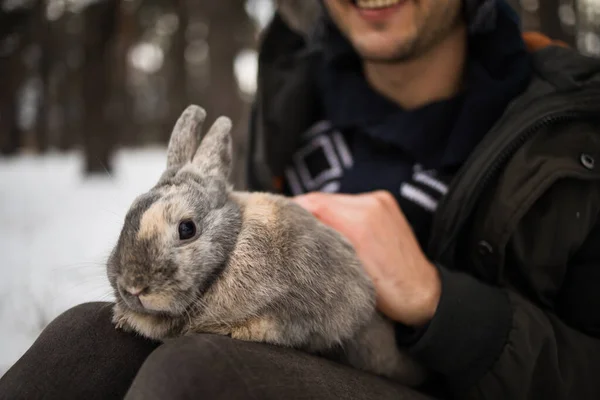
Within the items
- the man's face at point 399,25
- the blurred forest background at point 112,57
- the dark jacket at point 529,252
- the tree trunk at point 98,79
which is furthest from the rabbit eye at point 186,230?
the tree trunk at point 98,79

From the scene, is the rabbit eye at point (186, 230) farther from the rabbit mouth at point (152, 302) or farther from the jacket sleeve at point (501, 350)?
the jacket sleeve at point (501, 350)

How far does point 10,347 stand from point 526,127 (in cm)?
184

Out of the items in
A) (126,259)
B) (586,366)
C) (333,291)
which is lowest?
(586,366)

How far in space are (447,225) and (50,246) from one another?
202 centimetres

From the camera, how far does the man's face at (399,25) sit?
153cm

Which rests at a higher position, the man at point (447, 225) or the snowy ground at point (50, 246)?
the man at point (447, 225)

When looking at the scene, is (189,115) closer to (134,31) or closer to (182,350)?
(182,350)

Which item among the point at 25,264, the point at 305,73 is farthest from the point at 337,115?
the point at 25,264

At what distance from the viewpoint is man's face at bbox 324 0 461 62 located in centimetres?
153

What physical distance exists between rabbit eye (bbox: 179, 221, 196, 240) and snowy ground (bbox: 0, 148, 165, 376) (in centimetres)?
22

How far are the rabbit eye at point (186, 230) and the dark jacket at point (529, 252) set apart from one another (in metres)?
0.66

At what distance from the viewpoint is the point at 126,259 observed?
959 millimetres

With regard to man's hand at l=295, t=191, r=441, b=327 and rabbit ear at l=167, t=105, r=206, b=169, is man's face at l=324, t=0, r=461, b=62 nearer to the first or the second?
man's hand at l=295, t=191, r=441, b=327

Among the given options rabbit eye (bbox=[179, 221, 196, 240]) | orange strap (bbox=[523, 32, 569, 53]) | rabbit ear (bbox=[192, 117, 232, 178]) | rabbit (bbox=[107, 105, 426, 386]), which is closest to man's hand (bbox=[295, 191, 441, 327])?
rabbit (bbox=[107, 105, 426, 386])
